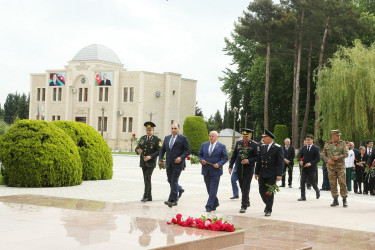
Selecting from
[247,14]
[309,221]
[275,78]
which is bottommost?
[309,221]

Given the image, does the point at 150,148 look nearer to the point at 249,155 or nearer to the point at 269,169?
the point at 249,155

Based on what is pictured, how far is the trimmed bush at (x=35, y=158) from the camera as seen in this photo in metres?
Answer: 16.2

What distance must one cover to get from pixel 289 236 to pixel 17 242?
4430 millimetres

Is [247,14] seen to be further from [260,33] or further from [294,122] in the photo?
[294,122]

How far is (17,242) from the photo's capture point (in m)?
6.76

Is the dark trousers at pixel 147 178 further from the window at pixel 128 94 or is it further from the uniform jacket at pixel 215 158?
the window at pixel 128 94

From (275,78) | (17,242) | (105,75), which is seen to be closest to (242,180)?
(17,242)

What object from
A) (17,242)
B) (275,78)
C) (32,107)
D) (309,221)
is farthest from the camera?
(32,107)

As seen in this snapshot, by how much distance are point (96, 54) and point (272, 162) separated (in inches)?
2484

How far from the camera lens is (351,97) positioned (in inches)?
1487

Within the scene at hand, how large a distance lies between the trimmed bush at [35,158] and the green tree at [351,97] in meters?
25.1

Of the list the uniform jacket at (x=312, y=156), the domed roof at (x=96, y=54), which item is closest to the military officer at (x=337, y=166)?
the uniform jacket at (x=312, y=156)

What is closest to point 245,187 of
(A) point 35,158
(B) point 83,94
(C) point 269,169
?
(C) point 269,169

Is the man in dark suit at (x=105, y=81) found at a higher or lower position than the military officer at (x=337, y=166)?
higher
